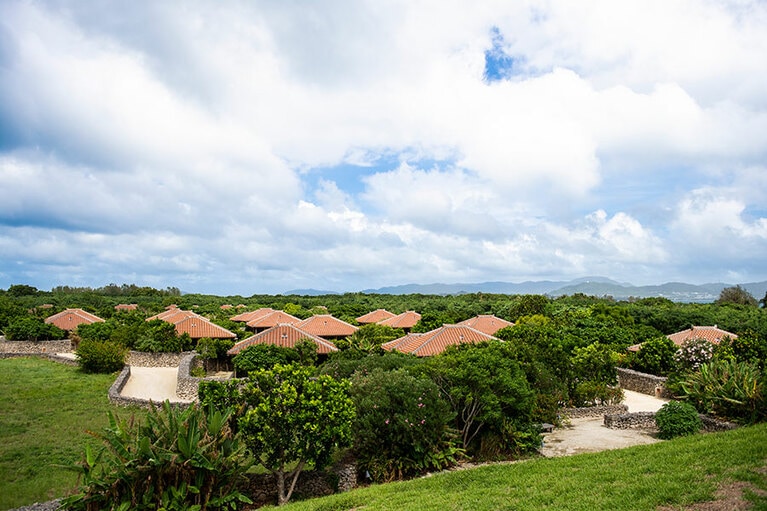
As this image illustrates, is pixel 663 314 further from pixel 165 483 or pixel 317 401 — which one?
pixel 165 483

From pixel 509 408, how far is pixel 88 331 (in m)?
37.7

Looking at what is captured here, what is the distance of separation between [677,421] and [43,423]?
78.0 ft

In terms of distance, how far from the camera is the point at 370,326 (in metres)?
38.4

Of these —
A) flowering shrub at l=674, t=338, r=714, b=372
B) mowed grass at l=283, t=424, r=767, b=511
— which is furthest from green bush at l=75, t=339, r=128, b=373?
flowering shrub at l=674, t=338, r=714, b=372

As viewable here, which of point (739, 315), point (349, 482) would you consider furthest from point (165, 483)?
point (739, 315)

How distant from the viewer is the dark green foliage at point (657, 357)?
91.5 feet

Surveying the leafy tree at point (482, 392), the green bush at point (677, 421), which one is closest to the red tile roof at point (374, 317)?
the leafy tree at point (482, 392)

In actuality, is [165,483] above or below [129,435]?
below

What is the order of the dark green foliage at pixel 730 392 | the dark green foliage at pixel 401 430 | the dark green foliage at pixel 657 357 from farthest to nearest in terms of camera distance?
the dark green foliage at pixel 657 357
the dark green foliage at pixel 730 392
the dark green foliage at pixel 401 430

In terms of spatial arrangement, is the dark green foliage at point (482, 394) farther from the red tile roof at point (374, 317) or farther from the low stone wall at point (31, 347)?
the red tile roof at point (374, 317)

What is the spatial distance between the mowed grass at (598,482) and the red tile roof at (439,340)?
1745 cm

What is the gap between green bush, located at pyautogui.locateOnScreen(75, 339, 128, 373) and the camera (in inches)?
1310

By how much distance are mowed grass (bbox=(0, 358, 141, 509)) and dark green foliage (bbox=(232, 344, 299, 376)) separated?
6.36 meters

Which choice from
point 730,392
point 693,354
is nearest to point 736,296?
point 693,354
